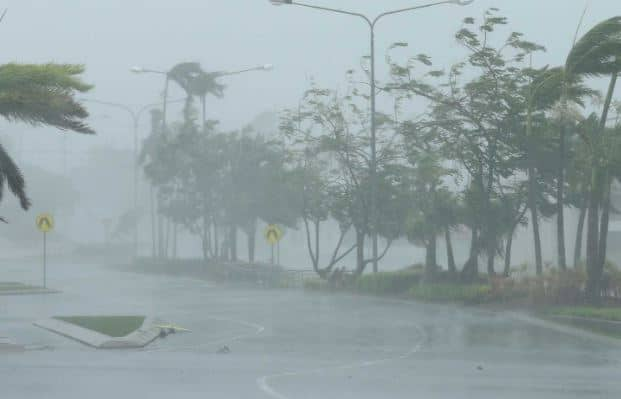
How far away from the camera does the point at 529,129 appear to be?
29266 mm

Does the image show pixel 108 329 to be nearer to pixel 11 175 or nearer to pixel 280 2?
pixel 11 175

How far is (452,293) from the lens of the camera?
33.5 meters

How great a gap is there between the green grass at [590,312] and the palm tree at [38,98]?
40.1 ft

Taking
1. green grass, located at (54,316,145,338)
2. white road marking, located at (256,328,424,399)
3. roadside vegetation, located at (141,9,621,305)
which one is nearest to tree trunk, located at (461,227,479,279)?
roadside vegetation, located at (141,9,621,305)

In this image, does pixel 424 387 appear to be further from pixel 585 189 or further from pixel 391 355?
pixel 585 189

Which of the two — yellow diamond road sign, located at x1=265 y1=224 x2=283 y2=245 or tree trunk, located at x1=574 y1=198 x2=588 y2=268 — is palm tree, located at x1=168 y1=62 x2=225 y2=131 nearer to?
yellow diamond road sign, located at x1=265 y1=224 x2=283 y2=245

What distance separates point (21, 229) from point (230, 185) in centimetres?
6467

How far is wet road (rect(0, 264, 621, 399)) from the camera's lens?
14367 mm

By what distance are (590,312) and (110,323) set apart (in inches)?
434

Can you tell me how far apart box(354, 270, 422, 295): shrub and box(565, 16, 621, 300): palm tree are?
1107 centimetres

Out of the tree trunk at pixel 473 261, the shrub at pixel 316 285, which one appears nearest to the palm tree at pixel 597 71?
the tree trunk at pixel 473 261

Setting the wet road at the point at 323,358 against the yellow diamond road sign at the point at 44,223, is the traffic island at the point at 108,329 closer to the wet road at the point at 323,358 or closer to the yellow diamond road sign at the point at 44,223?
the wet road at the point at 323,358

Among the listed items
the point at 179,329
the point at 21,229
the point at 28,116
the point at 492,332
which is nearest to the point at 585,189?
the point at 492,332

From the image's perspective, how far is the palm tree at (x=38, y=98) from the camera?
21.0m
